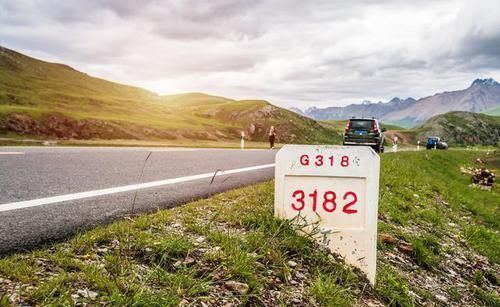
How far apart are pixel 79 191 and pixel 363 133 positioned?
1838 cm

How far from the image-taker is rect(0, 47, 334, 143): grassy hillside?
43.0m

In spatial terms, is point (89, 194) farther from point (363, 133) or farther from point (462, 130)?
point (462, 130)

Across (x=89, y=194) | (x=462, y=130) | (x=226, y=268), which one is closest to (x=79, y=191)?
(x=89, y=194)

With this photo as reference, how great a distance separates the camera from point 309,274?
3797 millimetres

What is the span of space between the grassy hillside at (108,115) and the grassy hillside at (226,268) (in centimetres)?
4156

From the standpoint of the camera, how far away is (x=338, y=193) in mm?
3879

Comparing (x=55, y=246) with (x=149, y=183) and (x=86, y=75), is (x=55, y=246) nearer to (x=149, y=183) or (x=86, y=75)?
(x=149, y=183)

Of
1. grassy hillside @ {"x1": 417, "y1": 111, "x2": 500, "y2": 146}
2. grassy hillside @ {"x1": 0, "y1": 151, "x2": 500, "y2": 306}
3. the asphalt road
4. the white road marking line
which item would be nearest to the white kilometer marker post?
grassy hillside @ {"x1": 0, "y1": 151, "x2": 500, "y2": 306}

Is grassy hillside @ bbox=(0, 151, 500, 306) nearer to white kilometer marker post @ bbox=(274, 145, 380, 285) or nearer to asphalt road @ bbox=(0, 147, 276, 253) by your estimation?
white kilometer marker post @ bbox=(274, 145, 380, 285)

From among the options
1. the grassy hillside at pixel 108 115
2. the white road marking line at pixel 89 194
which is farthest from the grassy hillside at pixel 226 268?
the grassy hillside at pixel 108 115

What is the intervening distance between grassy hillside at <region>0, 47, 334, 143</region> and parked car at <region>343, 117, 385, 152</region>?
3087 cm

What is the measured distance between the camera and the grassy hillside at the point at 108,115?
4300cm

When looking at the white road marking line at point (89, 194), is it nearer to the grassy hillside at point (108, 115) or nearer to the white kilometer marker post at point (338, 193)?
the white kilometer marker post at point (338, 193)

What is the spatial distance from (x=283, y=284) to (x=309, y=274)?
40cm
